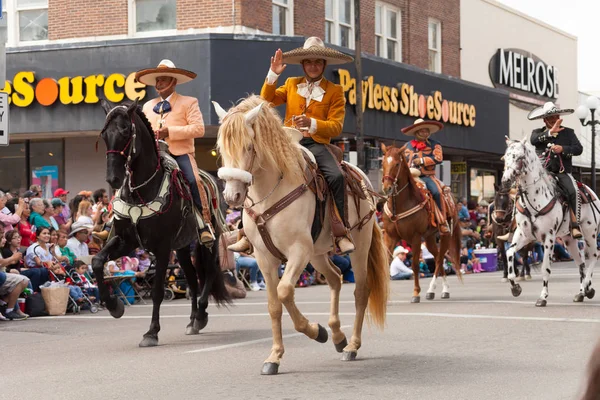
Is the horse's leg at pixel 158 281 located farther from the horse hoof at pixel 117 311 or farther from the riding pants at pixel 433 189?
the riding pants at pixel 433 189

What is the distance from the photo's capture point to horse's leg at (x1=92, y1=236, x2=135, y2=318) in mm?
10625

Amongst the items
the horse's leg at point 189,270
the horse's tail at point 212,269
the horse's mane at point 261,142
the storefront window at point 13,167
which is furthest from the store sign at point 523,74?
the horse's mane at point 261,142

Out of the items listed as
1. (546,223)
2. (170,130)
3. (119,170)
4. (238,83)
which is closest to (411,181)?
(546,223)

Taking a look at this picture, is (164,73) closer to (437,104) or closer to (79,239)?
(79,239)

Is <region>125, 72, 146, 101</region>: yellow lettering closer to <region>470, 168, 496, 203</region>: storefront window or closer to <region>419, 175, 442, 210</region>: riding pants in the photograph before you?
<region>419, 175, 442, 210</region>: riding pants

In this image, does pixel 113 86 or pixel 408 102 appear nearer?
pixel 113 86

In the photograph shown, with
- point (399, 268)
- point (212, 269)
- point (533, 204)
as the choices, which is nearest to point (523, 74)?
point (399, 268)

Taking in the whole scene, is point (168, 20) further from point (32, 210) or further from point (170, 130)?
point (170, 130)

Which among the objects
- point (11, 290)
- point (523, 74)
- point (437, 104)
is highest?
point (523, 74)

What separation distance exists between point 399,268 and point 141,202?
13462 mm

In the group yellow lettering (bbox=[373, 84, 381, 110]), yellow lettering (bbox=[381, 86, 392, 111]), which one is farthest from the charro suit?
yellow lettering (bbox=[381, 86, 392, 111])

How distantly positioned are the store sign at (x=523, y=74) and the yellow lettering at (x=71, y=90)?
2019cm

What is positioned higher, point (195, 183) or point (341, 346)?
point (195, 183)

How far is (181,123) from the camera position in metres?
11.6
